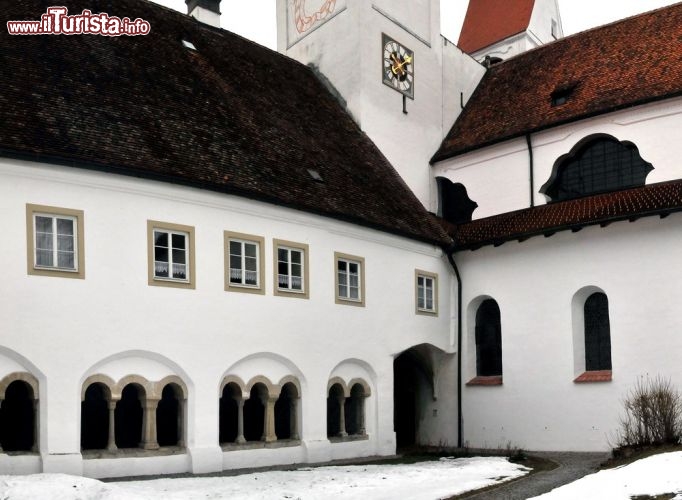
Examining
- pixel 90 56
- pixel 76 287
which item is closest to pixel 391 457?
pixel 76 287

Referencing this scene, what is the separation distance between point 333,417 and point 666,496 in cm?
1161

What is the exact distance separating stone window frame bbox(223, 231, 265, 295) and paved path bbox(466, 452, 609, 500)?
7141 millimetres

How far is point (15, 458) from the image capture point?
16.8 metres

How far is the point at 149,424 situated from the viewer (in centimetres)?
1892

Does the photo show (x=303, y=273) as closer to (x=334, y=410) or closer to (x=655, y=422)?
(x=334, y=410)

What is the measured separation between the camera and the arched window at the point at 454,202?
30391mm

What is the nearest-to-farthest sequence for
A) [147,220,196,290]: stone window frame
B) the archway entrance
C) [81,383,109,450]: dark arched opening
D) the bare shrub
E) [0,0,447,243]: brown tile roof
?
[81,383,109,450]: dark arched opening, [0,0,447,243]: brown tile roof, the bare shrub, [147,220,196,290]: stone window frame, the archway entrance

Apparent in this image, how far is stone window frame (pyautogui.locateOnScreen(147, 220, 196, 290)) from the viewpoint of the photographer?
19.1m

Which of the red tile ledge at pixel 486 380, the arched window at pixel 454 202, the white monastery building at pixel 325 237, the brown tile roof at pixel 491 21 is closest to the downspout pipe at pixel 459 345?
the white monastery building at pixel 325 237

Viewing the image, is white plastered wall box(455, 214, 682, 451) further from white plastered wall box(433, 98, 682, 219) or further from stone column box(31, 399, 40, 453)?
stone column box(31, 399, 40, 453)

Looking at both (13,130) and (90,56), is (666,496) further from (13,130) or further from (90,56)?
(90,56)

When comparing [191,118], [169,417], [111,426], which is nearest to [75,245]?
[111,426]

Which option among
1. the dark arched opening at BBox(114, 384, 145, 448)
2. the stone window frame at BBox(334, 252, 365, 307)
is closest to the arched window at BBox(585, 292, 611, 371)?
the stone window frame at BBox(334, 252, 365, 307)

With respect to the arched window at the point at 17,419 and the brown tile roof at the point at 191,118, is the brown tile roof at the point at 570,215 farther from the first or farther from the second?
the arched window at the point at 17,419
